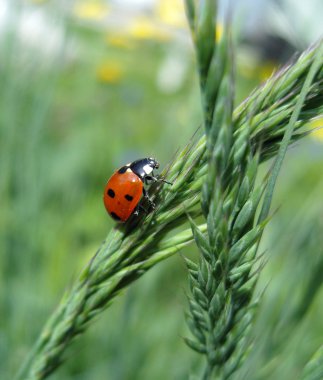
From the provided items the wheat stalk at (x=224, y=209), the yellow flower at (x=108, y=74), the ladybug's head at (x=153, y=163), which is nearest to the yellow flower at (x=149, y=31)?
the yellow flower at (x=108, y=74)

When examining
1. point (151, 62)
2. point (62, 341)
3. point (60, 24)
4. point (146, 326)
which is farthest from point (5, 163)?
point (151, 62)

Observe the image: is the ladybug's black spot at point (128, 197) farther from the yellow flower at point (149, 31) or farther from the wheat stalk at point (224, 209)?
the yellow flower at point (149, 31)

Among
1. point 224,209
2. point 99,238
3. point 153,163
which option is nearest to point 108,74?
point 99,238

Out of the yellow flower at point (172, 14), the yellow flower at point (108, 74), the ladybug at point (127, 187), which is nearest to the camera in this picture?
the ladybug at point (127, 187)

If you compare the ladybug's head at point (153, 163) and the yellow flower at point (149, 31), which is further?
the yellow flower at point (149, 31)

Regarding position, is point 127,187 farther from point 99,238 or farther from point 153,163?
point 99,238

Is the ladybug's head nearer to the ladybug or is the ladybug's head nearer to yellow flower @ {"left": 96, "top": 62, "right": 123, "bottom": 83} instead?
the ladybug
